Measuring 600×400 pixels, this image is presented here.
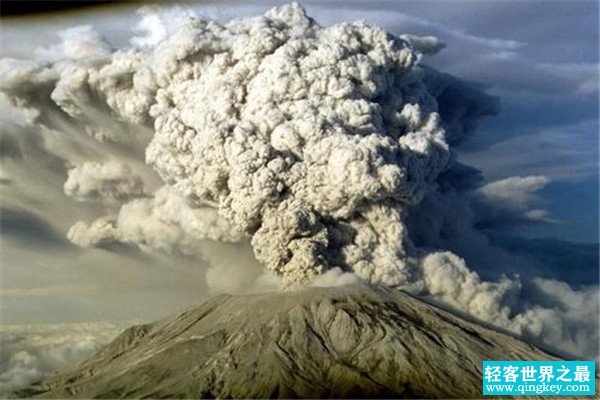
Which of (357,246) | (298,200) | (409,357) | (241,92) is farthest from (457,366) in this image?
Result: (241,92)

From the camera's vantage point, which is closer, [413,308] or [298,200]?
[298,200]

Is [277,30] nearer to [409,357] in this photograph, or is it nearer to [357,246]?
[357,246]

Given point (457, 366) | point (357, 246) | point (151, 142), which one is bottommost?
point (457, 366)

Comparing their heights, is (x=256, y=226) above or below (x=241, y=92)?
below

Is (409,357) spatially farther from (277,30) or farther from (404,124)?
(277,30)

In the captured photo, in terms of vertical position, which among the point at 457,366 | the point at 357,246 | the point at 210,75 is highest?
the point at 210,75

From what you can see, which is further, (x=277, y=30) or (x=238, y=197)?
(x=277, y=30)

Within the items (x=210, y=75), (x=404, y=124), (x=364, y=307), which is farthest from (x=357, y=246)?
(x=210, y=75)
